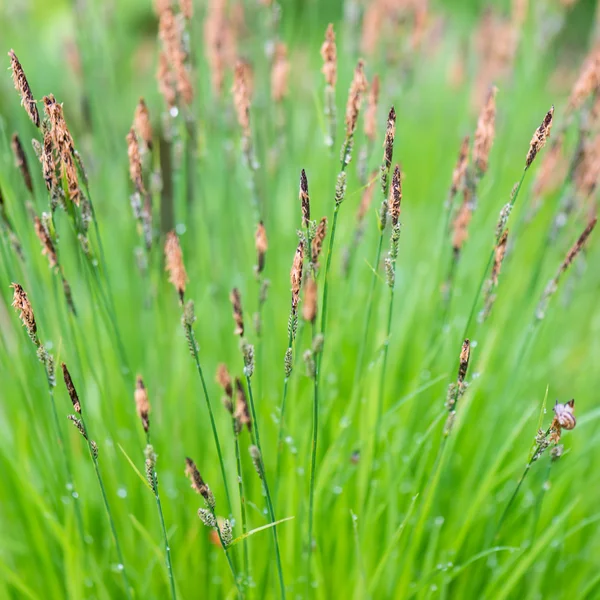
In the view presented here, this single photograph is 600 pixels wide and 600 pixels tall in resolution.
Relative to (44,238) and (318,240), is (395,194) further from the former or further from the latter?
(44,238)

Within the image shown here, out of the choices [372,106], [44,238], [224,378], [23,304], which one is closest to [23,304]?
[23,304]

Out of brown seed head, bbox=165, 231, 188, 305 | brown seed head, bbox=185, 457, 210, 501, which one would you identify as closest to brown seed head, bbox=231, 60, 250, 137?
brown seed head, bbox=165, 231, 188, 305

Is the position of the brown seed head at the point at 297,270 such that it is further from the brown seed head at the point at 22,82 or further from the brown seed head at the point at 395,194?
the brown seed head at the point at 22,82

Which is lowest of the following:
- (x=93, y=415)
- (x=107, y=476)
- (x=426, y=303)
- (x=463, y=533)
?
(x=463, y=533)

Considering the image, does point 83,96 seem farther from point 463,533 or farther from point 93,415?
point 463,533

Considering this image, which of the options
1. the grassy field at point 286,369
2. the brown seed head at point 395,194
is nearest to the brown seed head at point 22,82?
the grassy field at point 286,369

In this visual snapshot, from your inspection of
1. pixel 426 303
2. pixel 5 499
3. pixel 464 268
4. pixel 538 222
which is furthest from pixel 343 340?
pixel 538 222

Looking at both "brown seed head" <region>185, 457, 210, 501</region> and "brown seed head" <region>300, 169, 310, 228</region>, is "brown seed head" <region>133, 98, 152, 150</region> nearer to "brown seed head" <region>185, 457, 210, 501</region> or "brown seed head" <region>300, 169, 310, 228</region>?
"brown seed head" <region>300, 169, 310, 228</region>
